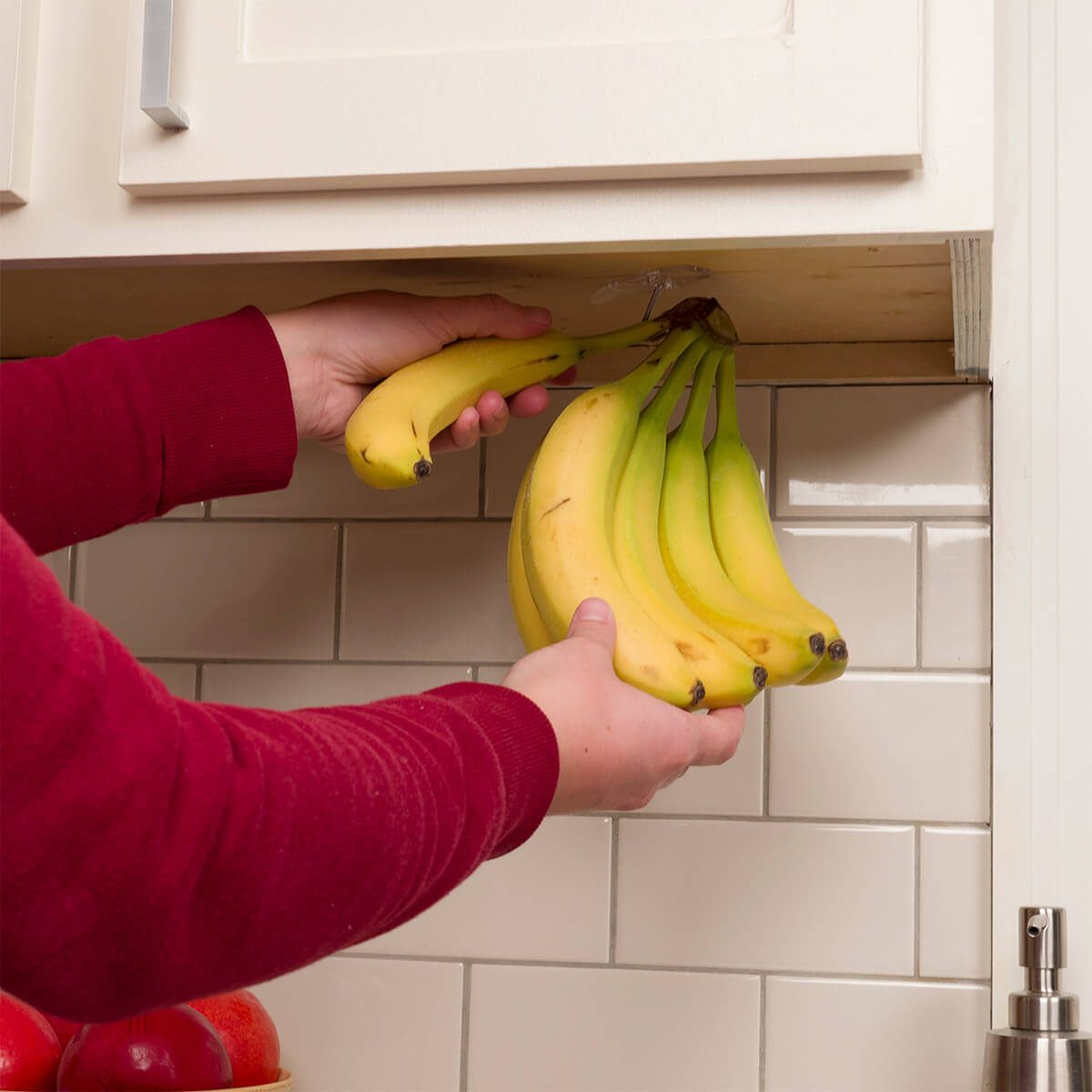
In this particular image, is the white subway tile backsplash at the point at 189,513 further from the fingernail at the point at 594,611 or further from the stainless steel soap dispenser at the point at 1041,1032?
the stainless steel soap dispenser at the point at 1041,1032

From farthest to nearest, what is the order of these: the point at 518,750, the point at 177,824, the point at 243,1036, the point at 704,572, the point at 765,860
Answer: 1. the point at 765,860
2. the point at 243,1036
3. the point at 704,572
4. the point at 518,750
5. the point at 177,824

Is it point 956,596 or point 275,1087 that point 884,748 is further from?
point 275,1087

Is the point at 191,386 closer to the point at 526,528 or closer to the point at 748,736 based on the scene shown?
the point at 526,528

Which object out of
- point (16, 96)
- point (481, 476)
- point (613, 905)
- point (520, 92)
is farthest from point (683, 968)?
A: point (16, 96)

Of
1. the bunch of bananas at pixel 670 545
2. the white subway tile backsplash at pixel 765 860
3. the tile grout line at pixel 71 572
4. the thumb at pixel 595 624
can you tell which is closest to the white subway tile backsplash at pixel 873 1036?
the white subway tile backsplash at pixel 765 860

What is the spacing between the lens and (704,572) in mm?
787

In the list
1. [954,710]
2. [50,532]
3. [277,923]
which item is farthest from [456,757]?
[954,710]

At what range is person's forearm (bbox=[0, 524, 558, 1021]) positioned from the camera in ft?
1.43

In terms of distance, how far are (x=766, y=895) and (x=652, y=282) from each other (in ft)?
1.52

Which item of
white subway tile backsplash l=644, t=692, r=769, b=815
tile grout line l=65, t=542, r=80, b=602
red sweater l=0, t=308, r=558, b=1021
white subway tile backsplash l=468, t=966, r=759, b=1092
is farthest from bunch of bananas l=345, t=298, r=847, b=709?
tile grout line l=65, t=542, r=80, b=602

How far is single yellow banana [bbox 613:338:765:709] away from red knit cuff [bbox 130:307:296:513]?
21 cm

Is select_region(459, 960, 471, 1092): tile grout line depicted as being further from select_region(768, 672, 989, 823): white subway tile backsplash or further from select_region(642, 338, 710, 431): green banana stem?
select_region(642, 338, 710, 431): green banana stem

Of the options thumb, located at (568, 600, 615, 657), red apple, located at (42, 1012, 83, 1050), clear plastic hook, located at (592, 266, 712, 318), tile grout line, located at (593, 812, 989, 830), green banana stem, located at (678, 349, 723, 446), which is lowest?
red apple, located at (42, 1012, 83, 1050)

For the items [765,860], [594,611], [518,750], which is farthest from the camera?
[765,860]
